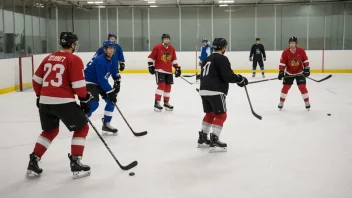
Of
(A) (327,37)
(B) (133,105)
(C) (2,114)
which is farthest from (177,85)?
(A) (327,37)

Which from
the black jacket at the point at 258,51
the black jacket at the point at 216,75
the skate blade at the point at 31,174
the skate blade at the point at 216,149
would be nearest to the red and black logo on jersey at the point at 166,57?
the black jacket at the point at 216,75

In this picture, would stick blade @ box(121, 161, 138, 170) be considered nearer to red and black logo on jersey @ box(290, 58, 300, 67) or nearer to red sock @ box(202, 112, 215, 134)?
red sock @ box(202, 112, 215, 134)

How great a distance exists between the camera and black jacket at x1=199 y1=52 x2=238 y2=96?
3.45 m

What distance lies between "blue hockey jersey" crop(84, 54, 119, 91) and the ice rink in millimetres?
615

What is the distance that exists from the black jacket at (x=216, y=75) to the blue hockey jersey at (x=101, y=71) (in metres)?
0.94

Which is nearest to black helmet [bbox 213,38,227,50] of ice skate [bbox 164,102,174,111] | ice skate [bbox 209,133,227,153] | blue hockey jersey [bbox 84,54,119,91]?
ice skate [bbox 209,133,227,153]

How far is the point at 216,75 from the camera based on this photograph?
11.6 ft

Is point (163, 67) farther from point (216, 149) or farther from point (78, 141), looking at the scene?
point (78, 141)

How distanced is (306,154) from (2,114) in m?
4.48

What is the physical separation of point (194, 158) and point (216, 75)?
0.79 meters

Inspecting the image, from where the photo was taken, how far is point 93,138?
160 inches

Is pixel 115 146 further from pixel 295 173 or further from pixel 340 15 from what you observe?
pixel 340 15

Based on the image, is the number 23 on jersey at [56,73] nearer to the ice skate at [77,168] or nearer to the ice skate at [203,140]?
the ice skate at [77,168]

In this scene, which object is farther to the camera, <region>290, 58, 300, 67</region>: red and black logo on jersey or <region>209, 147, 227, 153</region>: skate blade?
<region>290, 58, 300, 67</region>: red and black logo on jersey
